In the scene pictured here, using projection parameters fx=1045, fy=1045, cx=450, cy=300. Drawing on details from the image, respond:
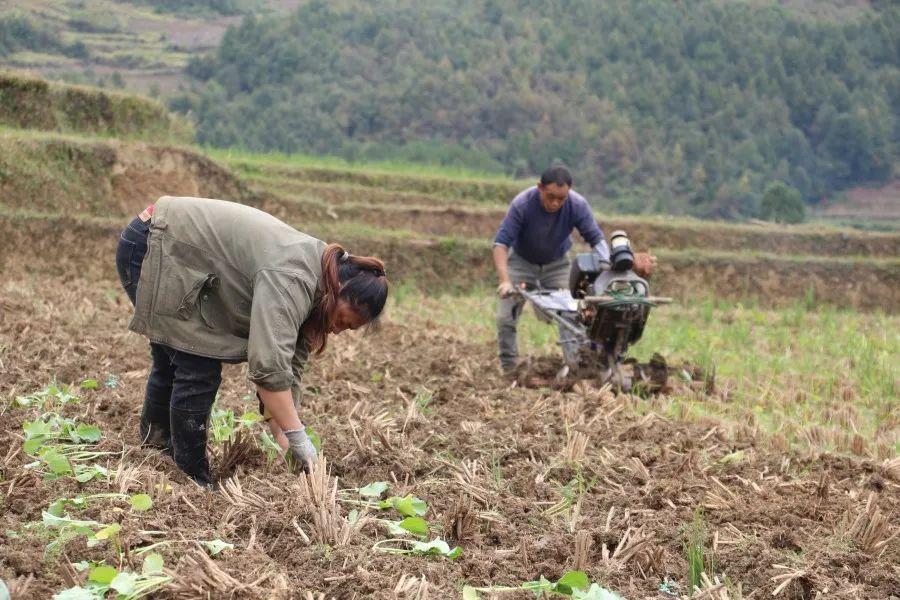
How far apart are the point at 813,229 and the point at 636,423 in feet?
52.0

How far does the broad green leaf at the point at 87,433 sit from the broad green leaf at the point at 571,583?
2139 millimetres

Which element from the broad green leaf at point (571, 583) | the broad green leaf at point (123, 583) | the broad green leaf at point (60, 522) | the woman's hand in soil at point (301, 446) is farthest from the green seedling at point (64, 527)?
the broad green leaf at point (571, 583)

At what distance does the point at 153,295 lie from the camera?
4059 mm

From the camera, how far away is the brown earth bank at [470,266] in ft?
40.8

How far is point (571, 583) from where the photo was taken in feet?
9.98

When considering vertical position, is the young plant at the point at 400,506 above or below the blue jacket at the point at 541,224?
below

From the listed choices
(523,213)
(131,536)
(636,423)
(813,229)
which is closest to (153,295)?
(131,536)

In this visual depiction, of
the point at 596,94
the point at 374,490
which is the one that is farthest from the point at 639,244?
the point at 596,94

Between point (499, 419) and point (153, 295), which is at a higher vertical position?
point (153, 295)

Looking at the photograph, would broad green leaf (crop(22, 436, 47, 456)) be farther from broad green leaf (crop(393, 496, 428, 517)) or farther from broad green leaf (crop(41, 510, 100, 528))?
broad green leaf (crop(393, 496, 428, 517))

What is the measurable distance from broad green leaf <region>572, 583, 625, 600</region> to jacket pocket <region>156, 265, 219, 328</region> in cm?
188

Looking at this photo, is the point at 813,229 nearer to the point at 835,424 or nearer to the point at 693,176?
the point at 835,424

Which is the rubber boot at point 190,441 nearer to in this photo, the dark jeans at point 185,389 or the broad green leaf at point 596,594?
the dark jeans at point 185,389

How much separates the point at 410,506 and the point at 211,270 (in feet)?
3.98
